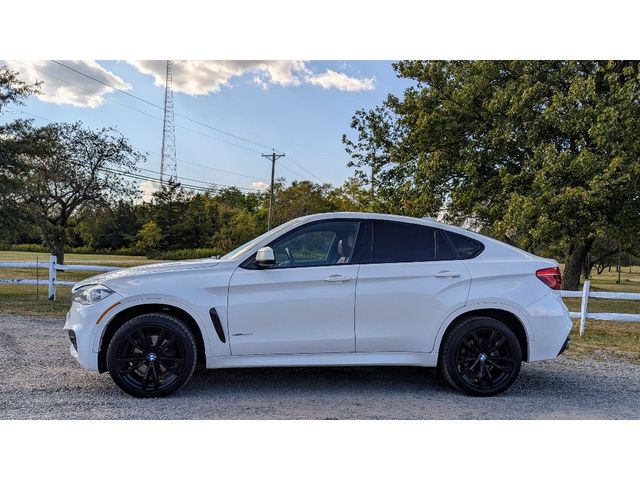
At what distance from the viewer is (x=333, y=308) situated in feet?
15.2

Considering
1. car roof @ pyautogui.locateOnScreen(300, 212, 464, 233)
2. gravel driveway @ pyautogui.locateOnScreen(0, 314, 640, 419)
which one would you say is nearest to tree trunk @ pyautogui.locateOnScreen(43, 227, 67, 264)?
gravel driveway @ pyautogui.locateOnScreen(0, 314, 640, 419)

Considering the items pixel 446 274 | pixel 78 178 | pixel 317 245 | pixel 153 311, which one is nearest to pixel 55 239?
pixel 78 178

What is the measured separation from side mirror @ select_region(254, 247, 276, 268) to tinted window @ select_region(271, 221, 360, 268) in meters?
0.15

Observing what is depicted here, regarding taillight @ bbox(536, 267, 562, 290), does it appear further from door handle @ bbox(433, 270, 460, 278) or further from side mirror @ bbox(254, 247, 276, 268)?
side mirror @ bbox(254, 247, 276, 268)

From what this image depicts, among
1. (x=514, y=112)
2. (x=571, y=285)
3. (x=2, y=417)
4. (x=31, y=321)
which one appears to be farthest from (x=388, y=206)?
(x=2, y=417)

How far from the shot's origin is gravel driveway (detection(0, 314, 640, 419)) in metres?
4.23

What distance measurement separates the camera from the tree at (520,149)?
48.9ft

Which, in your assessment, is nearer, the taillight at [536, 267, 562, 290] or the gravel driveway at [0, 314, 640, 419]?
the gravel driveway at [0, 314, 640, 419]

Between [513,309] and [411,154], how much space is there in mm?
15623

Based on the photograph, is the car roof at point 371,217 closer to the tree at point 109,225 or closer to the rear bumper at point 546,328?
the rear bumper at point 546,328

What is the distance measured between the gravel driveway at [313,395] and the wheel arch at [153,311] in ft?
1.42

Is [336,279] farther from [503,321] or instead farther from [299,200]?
[299,200]

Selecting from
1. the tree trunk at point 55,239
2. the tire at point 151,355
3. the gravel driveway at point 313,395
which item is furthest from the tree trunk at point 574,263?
the tree trunk at point 55,239

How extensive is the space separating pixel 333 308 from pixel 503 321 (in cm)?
174
